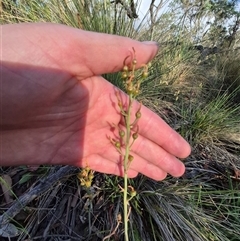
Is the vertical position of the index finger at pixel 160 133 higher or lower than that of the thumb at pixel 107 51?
lower

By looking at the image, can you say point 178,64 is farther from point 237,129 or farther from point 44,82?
point 44,82

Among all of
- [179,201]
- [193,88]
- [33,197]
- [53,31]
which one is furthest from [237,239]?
[193,88]

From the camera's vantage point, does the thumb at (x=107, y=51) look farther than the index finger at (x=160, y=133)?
No

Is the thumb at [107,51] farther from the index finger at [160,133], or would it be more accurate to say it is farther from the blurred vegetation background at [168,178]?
the blurred vegetation background at [168,178]

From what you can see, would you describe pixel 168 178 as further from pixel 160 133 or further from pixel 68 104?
pixel 68 104

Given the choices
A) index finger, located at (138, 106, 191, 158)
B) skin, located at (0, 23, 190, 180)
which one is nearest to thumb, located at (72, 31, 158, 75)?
skin, located at (0, 23, 190, 180)

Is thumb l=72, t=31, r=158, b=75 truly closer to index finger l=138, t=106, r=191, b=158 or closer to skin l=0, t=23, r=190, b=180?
skin l=0, t=23, r=190, b=180

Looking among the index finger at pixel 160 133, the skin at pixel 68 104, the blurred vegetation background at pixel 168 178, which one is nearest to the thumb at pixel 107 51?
the skin at pixel 68 104
